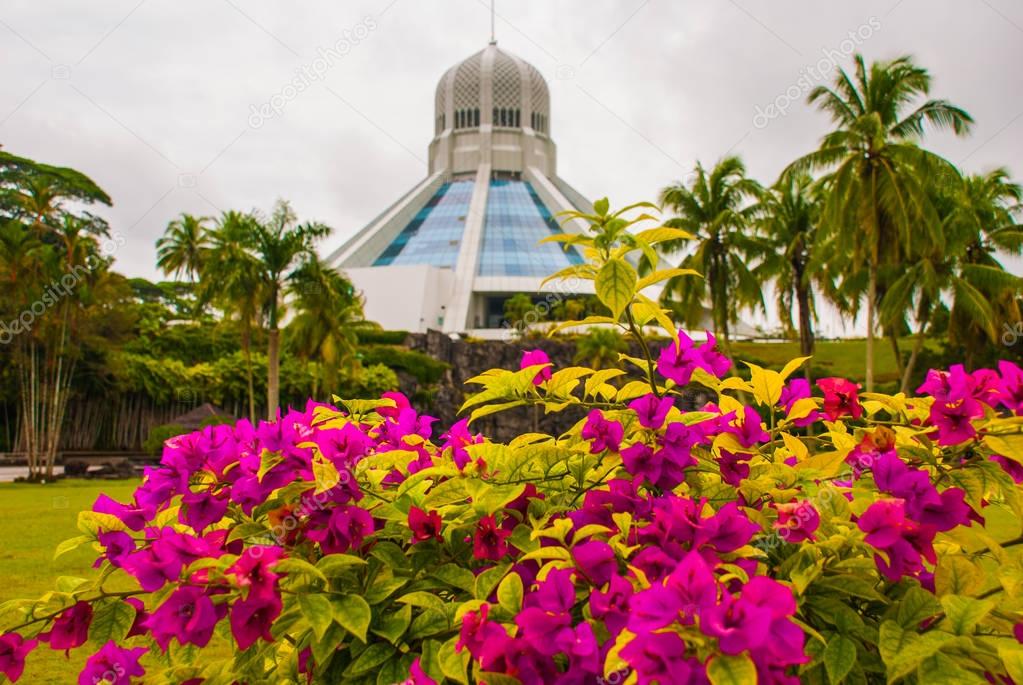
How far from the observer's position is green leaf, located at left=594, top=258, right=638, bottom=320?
5.20 ft

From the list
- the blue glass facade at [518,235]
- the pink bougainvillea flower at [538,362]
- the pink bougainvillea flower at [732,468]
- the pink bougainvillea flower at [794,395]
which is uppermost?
the blue glass facade at [518,235]

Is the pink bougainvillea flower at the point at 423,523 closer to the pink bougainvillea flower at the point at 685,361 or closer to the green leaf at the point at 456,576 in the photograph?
the green leaf at the point at 456,576

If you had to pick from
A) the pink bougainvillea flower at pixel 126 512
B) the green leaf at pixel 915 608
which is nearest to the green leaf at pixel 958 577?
the green leaf at pixel 915 608

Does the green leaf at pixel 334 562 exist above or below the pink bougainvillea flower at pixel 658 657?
above

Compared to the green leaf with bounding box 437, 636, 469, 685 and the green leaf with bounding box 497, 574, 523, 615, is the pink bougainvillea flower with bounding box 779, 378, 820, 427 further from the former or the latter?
the green leaf with bounding box 437, 636, 469, 685

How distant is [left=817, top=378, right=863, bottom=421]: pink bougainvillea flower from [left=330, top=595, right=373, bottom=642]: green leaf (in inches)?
48.0

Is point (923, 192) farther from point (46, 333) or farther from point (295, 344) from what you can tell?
point (46, 333)

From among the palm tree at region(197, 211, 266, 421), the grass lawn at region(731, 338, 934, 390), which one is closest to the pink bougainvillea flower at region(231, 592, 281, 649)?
the palm tree at region(197, 211, 266, 421)

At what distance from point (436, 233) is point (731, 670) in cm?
6071

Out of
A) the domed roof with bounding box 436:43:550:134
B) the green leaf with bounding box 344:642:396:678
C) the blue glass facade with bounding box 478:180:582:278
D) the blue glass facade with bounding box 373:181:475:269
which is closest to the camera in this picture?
the green leaf with bounding box 344:642:396:678

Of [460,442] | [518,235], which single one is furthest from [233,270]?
[518,235]

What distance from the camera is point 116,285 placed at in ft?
76.9

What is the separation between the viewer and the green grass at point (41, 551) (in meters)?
4.50

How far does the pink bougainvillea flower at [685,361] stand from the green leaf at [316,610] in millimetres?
863
